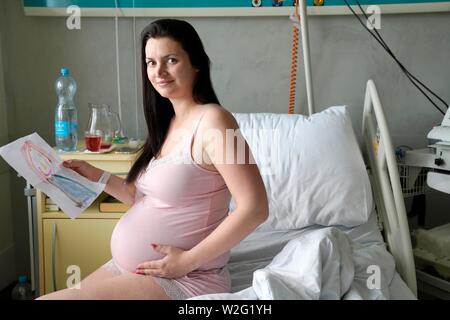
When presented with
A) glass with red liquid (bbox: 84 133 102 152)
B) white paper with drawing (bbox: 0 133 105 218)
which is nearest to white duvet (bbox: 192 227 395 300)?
white paper with drawing (bbox: 0 133 105 218)

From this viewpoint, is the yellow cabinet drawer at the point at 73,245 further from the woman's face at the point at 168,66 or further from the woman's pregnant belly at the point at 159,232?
the woman's face at the point at 168,66

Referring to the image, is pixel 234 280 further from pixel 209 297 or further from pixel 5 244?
pixel 5 244

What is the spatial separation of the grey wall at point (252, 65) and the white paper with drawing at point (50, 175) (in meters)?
1.00

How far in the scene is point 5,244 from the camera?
243 centimetres

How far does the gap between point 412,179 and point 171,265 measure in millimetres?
1234

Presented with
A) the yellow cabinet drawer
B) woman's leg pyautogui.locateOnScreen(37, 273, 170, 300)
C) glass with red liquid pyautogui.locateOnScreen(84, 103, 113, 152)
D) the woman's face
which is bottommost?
the yellow cabinet drawer

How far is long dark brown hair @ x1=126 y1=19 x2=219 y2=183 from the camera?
48.8 inches

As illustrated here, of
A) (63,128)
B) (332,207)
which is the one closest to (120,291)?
(332,207)

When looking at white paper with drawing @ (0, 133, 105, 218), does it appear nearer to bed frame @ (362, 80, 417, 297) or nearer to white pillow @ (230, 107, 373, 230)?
white pillow @ (230, 107, 373, 230)

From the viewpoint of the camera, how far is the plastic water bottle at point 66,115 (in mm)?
2002

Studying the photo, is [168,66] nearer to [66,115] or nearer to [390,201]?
[390,201]

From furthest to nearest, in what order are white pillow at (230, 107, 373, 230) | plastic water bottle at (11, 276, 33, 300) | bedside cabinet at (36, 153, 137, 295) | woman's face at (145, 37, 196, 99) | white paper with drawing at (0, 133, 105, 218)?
plastic water bottle at (11, 276, 33, 300), bedside cabinet at (36, 153, 137, 295), white pillow at (230, 107, 373, 230), white paper with drawing at (0, 133, 105, 218), woman's face at (145, 37, 196, 99)
